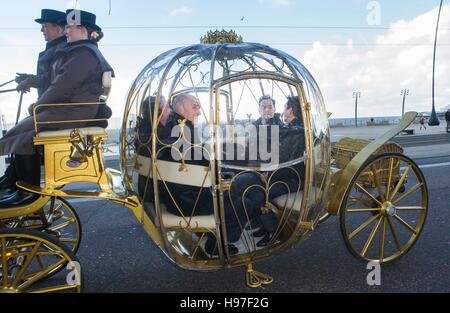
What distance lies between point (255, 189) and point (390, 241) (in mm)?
2058

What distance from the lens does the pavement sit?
3.13 m

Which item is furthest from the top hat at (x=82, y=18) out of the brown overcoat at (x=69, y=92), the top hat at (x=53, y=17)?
the top hat at (x=53, y=17)

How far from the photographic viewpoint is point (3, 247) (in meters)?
2.42

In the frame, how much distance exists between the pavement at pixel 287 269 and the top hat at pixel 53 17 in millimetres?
2279

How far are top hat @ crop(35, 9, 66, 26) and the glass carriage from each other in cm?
90

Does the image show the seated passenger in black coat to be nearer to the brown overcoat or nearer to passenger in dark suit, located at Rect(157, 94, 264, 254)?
passenger in dark suit, located at Rect(157, 94, 264, 254)

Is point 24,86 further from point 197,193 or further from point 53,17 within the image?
point 197,193

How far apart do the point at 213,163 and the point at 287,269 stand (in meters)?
1.49

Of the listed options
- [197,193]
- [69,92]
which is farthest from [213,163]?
[69,92]

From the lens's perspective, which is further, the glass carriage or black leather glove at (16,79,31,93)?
black leather glove at (16,79,31,93)

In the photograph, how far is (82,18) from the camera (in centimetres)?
288

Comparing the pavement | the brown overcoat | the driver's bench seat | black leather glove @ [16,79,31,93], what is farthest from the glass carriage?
black leather glove @ [16,79,31,93]

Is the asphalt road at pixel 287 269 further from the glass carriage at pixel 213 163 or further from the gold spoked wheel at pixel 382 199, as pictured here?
the glass carriage at pixel 213 163

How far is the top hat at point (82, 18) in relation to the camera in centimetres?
285
